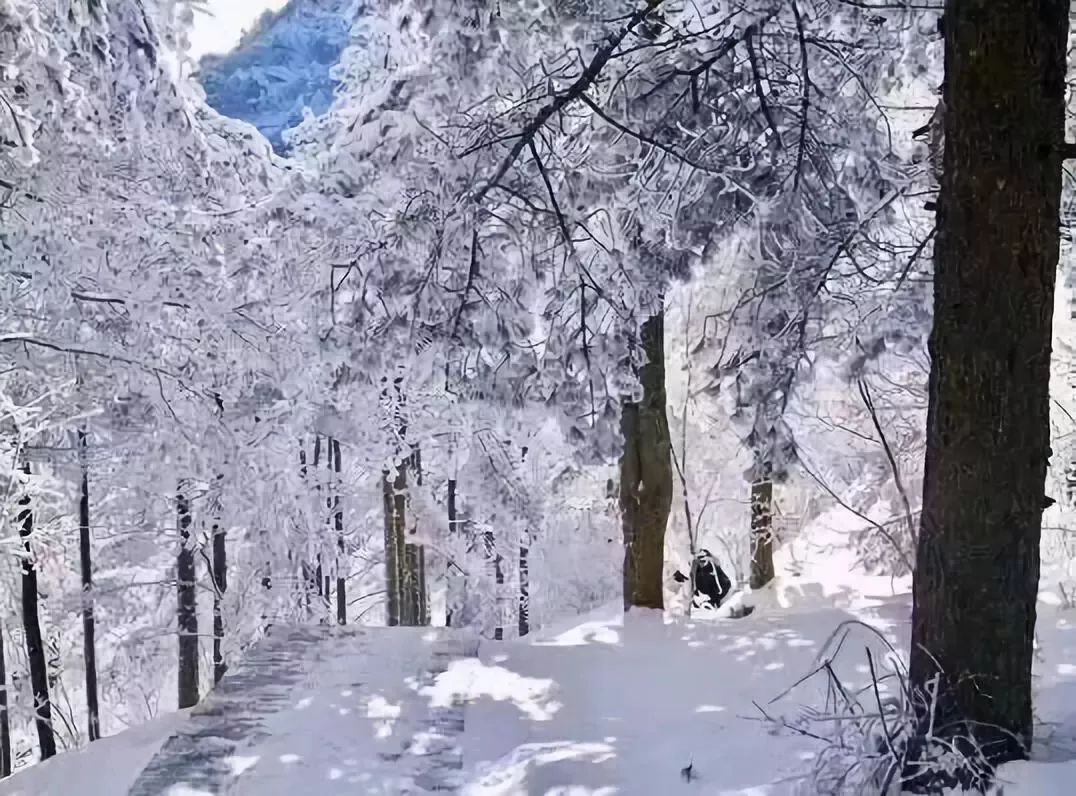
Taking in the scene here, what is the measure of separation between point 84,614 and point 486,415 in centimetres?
555

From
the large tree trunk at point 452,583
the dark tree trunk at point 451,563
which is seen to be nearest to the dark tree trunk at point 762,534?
the dark tree trunk at point 451,563

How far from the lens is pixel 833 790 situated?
7.94ft

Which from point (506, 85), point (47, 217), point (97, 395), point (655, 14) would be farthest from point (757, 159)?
point (97, 395)

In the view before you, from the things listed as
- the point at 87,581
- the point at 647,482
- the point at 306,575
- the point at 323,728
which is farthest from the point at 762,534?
the point at 87,581

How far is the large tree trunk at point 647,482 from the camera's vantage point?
21.2 ft

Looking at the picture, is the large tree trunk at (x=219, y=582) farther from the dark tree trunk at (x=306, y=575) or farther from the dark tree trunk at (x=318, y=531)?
the dark tree trunk at (x=318, y=531)

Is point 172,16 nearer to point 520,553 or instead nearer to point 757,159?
point 757,159

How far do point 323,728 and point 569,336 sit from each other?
245 centimetres

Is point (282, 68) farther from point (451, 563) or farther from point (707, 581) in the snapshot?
point (707, 581)

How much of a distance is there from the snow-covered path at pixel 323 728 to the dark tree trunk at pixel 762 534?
5.88m

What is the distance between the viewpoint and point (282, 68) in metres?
8.09

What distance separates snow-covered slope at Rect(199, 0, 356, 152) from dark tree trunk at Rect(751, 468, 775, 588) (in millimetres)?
6232

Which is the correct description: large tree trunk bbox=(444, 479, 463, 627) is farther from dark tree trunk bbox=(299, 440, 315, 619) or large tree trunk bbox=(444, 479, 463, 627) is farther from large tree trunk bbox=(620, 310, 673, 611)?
large tree trunk bbox=(620, 310, 673, 611)

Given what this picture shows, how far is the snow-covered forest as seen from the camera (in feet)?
8.36
